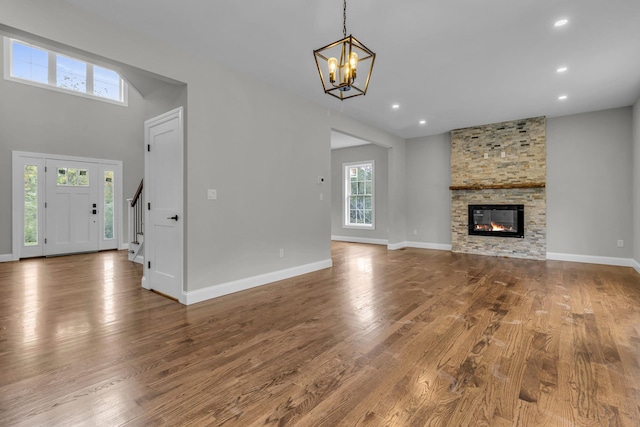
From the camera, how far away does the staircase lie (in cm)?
571

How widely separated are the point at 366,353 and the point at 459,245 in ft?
18.2

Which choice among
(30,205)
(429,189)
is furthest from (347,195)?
(30,205)

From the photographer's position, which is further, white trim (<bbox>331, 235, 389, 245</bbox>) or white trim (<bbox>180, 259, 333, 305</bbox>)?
white trim (<bbox>331, 235, 389, 245</bbox>)

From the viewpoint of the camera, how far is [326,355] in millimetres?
2189

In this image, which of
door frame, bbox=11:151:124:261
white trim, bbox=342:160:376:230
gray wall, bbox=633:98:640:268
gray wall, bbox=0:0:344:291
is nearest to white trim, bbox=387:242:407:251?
white trim, bbox=342:160:376:230

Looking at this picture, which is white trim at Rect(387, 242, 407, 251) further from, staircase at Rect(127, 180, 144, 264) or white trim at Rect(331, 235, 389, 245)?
staircase at Rect(127, 180, 144, 264)

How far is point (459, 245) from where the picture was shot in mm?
6980

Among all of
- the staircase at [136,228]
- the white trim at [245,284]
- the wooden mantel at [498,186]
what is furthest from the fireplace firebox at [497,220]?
the staircase at [136,228]

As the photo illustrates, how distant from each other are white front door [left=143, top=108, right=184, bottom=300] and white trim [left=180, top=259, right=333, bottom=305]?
184 mm

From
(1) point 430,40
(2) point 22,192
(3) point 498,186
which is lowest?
(2) point 22,192

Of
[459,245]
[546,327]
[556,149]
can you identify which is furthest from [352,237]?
[546,327]

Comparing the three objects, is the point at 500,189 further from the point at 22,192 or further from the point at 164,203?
the point at 22,192

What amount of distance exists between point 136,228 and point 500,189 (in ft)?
24.6

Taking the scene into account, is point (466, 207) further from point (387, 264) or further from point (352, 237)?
point (352, 237)
